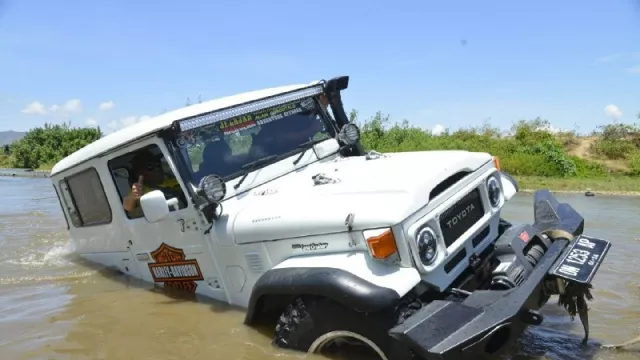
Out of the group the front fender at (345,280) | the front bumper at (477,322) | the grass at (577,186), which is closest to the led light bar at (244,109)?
the front fender at (345,280)

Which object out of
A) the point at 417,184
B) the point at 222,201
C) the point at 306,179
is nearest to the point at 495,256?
the point at 417,184

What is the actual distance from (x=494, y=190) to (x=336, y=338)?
A: 182 centimetres

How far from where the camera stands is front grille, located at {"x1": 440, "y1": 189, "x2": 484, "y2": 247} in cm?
400

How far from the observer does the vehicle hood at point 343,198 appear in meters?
3.72

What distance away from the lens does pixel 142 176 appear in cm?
536

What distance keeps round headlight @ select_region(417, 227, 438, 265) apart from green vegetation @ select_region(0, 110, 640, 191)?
1679 cm

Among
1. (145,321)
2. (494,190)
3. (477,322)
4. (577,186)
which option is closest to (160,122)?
(145,321)

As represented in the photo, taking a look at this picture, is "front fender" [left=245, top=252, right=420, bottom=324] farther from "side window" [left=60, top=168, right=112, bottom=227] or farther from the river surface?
"side window" [left=60, top=168, right=112, bottom=227]

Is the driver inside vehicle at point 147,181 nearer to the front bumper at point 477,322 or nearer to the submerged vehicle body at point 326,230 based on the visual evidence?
the submerged vehicle body at point 326,230

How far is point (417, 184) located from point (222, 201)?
1.68 meters

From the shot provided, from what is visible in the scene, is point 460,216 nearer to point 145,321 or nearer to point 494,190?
point 494,190

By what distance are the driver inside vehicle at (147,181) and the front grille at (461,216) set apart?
2.23 meters

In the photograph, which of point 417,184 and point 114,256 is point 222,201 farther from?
point 114,256

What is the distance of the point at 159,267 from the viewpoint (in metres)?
5.58
